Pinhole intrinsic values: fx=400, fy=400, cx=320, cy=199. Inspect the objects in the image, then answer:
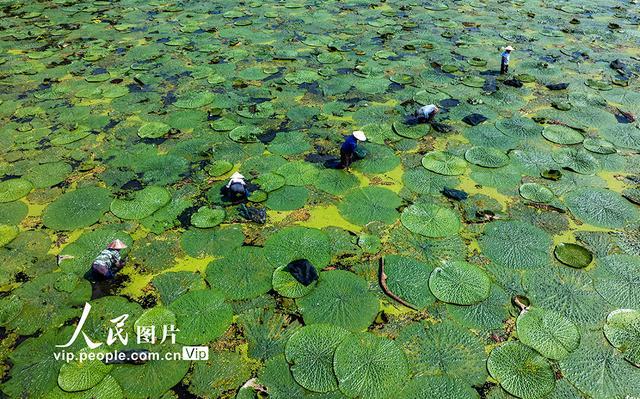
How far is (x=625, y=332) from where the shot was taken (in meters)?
3.21

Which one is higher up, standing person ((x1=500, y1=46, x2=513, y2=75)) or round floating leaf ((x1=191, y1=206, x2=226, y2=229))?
standing person ((x1=500, y1=46, x2=513, y2=75))

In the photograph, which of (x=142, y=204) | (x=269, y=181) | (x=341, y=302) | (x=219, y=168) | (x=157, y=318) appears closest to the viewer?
(x=157, y=318)

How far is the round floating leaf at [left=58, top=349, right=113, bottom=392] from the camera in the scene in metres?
2.83

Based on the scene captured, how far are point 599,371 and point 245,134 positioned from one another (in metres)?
4.72

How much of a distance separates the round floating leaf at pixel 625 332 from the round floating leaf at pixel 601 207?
123 centimetres

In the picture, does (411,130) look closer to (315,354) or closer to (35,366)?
(315,354)

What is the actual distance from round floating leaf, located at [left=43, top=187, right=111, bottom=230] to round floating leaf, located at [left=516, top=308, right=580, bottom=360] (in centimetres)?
429

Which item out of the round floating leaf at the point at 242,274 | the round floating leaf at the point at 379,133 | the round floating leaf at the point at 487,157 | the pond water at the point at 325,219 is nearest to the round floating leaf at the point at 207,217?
the pond water at the point at 325,219

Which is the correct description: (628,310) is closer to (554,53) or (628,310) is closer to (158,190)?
(158,190)

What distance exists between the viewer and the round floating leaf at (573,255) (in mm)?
3799

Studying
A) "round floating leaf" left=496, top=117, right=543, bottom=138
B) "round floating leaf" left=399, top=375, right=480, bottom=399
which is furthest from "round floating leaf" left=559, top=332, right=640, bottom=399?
"round floating leaf" left=496, top=117, right=543, bottom=138

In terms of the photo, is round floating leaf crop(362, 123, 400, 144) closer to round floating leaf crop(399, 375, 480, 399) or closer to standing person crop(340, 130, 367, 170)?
standing person crop(340, 130, 367, 170)

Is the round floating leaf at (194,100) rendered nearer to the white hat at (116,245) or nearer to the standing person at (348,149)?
the standing person at (348,149)

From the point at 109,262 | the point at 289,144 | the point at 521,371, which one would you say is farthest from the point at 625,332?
the point at 109,262
